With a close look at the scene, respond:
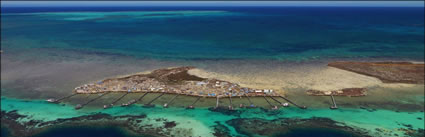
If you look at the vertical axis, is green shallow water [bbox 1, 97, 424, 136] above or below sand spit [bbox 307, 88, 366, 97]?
below

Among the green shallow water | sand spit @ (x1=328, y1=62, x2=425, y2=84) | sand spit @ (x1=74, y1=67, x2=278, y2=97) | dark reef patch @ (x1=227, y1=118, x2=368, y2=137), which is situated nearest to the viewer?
dark reef patch @ (x1=227, y1=118, x2=368, y2=137)

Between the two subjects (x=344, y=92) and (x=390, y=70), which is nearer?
(x=344, y=92)

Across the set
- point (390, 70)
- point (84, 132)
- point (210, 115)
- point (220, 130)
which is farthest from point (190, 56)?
point (390, 70)

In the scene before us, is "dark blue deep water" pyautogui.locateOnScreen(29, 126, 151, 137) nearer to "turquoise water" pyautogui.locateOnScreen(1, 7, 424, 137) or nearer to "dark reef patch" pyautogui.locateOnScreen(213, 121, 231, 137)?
"turquoise water" pyautogui.locateOnScreen(1, 7, 424, 137)

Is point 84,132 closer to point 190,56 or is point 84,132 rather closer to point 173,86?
point 173,86

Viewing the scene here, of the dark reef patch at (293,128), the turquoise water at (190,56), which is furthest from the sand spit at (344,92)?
the dark reef patch at (293,128)

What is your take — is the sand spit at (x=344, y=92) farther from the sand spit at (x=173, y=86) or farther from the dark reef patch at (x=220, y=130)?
the dark reef patch at (x=220, y=130)

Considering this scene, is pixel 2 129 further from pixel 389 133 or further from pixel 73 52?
pixel 389 133

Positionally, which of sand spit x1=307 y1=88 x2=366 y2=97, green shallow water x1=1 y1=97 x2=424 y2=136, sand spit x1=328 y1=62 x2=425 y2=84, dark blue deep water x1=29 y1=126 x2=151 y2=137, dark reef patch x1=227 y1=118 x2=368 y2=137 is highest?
sand spit x1=328 y1=62 x2=425 y2=84

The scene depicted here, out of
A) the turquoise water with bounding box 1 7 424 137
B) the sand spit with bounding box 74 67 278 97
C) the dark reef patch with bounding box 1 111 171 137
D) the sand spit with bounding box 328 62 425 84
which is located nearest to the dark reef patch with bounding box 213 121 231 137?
the turquoise water with bounding box 1 7 424 137
